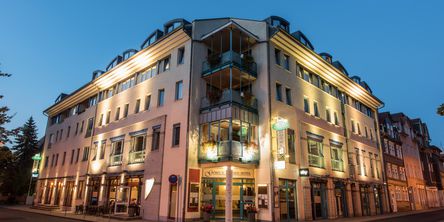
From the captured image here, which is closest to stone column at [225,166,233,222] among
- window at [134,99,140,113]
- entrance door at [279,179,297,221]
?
entrance door at [279,179,297,221]

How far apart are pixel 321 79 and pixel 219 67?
12174mm

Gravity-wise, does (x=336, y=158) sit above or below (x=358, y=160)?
below

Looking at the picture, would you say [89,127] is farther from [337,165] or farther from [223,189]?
[337,165]

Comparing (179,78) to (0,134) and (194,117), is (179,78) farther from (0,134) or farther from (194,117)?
(0,134)

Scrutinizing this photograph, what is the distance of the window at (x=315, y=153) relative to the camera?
72.3 ft

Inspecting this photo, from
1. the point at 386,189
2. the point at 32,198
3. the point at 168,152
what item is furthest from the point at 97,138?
the point at 386,189

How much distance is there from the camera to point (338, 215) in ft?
75.7

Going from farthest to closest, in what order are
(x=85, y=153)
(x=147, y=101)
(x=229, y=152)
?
(x=85, y=153) < (x=147, y=101) < (x=229, y=152)

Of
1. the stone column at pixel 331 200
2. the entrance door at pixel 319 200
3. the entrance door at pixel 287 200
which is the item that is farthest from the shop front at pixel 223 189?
the stone column at pixel 331 200

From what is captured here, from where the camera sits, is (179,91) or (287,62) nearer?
(179,91)

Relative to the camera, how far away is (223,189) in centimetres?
1883

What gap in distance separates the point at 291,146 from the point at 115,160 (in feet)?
47.4

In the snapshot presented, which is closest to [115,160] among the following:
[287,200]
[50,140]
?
[287,200]

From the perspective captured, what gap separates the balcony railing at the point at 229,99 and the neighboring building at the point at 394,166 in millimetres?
23559
